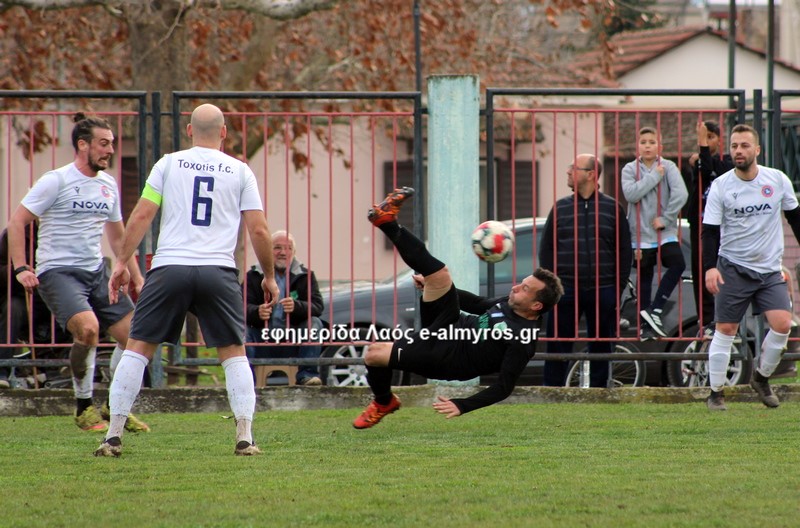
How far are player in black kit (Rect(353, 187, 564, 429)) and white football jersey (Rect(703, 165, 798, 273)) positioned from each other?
1938 millimetres

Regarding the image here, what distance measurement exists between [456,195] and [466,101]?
0.75 m

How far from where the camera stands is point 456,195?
10414 millimetres

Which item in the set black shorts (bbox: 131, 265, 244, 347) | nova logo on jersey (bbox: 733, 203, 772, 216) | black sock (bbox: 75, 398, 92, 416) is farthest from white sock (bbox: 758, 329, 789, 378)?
black sock (bbox: 75, 398, 92, 416)

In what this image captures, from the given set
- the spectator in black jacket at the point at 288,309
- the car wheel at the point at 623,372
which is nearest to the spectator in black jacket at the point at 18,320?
the spectator in black jacket at the point at 288,309

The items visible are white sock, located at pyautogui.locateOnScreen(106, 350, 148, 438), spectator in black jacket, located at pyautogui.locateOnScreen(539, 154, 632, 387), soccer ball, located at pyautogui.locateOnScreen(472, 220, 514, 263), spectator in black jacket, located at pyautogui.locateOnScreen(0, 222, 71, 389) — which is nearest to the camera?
white sock, located at pyautogui.locateOnScreen(106, 350, 148, 438)

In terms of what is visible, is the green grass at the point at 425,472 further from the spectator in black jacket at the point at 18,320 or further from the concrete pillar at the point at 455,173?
the concrete pillar at the point at 455,173

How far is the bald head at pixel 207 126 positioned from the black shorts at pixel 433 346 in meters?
1.79

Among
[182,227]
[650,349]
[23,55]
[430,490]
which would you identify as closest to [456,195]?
[650,349]

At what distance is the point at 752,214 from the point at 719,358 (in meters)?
1.06

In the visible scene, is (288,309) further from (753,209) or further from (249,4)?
A: (249,4)

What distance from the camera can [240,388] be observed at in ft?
23.7

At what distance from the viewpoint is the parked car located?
35.4ft

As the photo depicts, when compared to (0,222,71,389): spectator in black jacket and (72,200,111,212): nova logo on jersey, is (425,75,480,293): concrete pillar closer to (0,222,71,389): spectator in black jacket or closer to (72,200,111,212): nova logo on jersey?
(72,200,111,212): nova logo on jersey

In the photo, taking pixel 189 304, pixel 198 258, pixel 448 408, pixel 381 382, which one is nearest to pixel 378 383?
pixel 381 382
